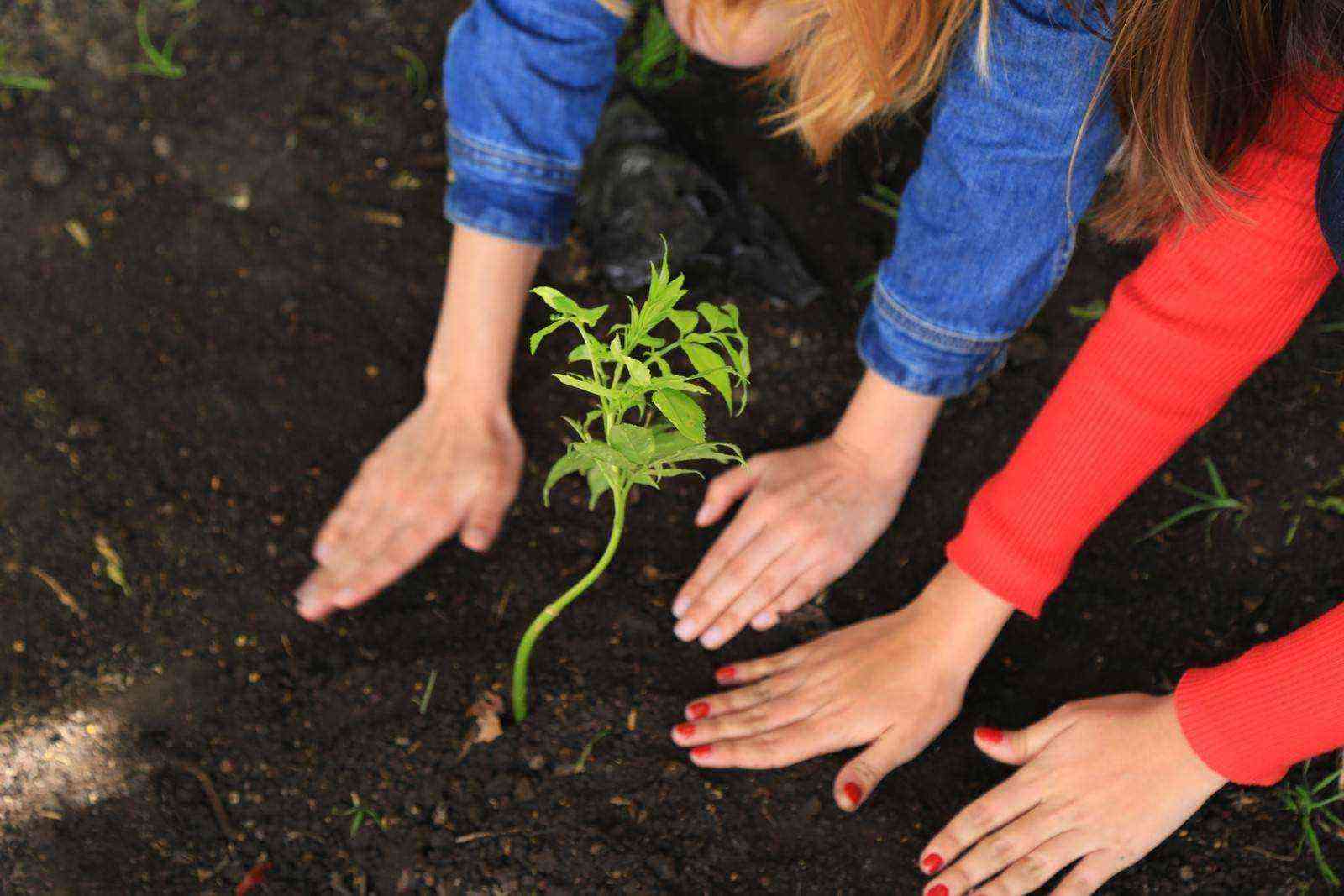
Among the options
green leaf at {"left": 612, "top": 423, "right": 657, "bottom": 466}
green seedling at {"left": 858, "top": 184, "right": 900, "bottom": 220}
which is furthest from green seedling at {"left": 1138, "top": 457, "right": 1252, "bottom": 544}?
green leaf at {"left": 612, "top": 423, "right": 657, "bottom": 466}

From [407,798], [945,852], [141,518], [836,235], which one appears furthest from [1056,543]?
[141,518]

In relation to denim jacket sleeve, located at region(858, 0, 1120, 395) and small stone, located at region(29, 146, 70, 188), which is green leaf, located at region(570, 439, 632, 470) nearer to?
denim jacket sleeve, located at region(858, 0, 1120, 395)

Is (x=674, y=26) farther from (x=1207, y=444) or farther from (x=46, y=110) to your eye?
(x=46, y=110)

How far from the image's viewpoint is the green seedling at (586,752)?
4.76 ft

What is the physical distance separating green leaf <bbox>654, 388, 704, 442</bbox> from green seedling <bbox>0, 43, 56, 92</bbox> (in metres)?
1.76

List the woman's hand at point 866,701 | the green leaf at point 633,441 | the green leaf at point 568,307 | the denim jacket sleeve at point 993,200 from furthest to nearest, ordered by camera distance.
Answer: the woman's hand at point 866,701, the denim jacket sleeve at point 993,200, the green leaf at point 633,441, the green leaf at point 568,307

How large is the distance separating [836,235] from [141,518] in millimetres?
1304

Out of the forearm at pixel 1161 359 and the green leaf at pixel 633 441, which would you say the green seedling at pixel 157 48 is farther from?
the forearm at pixel 1161 359

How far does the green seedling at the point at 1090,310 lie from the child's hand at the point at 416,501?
100cm

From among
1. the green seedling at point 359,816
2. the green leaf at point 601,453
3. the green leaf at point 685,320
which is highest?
the green leaf at point 685,320

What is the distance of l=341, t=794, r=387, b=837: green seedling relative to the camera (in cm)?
144

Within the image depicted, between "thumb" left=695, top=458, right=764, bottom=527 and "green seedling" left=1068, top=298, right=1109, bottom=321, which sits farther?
"green seedling" left=1068, top=298, right=1109, bottom=321

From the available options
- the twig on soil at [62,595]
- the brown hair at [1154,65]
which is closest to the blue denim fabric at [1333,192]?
the brown hair at [1154,65]

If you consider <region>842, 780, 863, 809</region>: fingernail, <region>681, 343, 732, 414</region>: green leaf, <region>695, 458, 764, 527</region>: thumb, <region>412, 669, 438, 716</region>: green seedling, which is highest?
<region>681, 343, 732, 414</region>: green leaf
